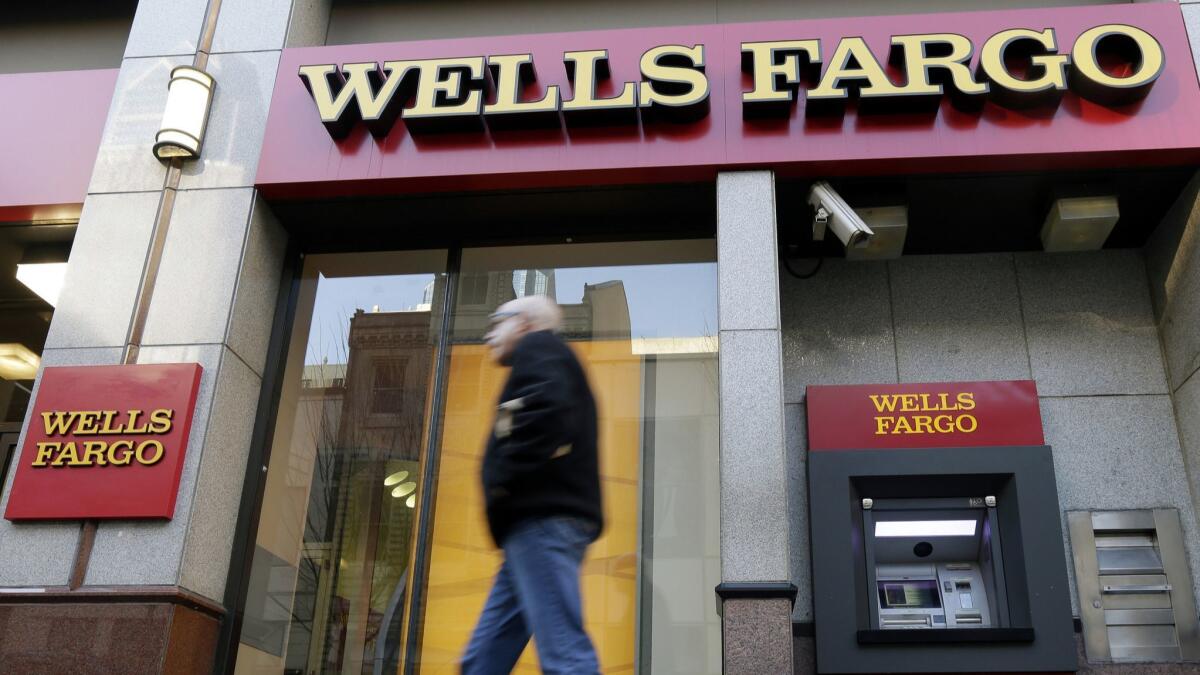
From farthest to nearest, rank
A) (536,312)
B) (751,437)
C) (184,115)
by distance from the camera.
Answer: (184,115), (751,437), (536,312)

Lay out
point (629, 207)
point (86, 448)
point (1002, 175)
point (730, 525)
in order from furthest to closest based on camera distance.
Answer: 1. point (629, 207)
2. point (1002, 175)
3. point (86, 448)
4. point (730, 525)

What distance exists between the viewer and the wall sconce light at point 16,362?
9883 millimetres

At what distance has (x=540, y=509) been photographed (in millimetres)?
3729

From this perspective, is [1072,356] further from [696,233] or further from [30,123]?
[30,123]

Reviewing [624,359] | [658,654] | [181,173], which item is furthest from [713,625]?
[181,173]

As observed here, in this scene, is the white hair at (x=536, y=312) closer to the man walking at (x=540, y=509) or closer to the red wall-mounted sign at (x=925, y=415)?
the man walking at (x=540, y=509)

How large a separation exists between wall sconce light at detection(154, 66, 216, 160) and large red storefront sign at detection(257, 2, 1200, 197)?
1.62 feet

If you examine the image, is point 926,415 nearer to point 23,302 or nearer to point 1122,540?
point 1122,540

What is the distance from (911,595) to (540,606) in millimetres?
3877

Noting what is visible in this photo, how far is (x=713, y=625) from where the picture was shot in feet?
22.4

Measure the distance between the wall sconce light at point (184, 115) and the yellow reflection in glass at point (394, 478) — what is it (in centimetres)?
261

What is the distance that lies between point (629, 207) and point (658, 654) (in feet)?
10.0

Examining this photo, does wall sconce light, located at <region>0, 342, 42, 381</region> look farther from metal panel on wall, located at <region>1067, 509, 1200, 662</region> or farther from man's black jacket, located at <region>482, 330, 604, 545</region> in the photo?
metal panel on wall, located at <region>1067, 509, 1200, 662</region>

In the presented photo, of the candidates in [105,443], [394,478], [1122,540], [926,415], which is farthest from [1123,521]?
[105,443]
